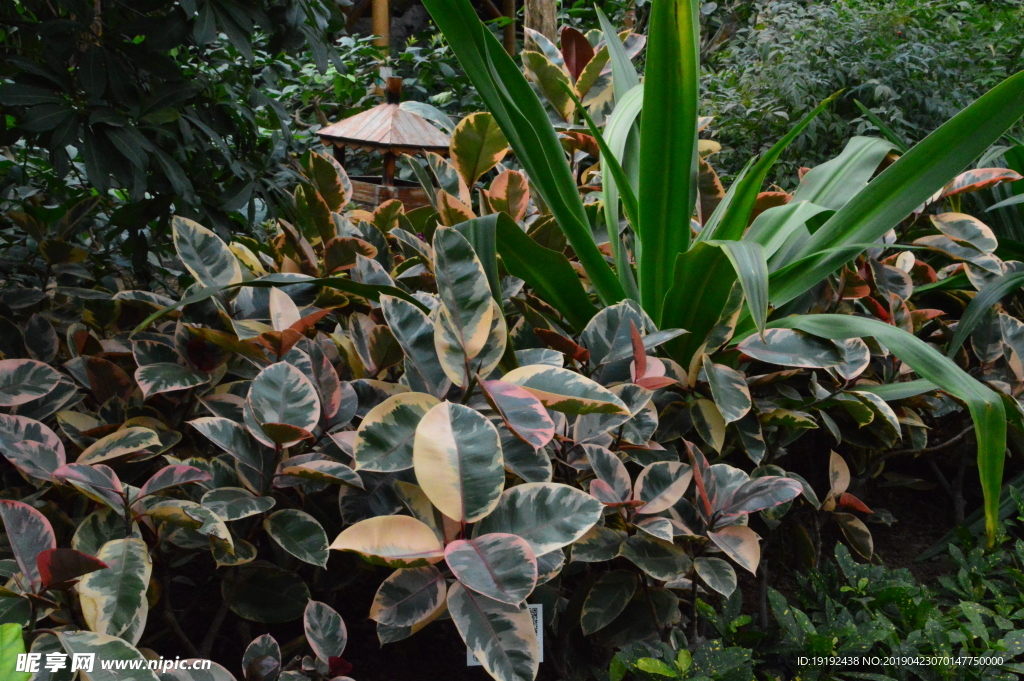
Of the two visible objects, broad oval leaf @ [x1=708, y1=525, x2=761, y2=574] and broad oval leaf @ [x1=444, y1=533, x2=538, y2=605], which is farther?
broad oval leaf @ [x1=708, y1=525, x2=761, y2=574]

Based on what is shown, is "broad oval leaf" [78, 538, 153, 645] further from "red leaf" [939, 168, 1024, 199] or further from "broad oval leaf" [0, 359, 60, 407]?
"red leaf" [939, 168, 1024, 199]

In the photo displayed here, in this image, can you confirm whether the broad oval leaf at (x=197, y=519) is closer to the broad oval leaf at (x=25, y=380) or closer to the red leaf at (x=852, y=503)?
the broad oval leaf at (x=25, y=380)

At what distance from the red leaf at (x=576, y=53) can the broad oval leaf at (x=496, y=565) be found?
1.46 m

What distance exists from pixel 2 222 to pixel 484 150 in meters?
1.14

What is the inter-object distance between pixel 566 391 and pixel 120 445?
1.47 feet

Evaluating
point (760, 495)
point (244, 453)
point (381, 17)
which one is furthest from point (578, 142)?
point (381, 17)

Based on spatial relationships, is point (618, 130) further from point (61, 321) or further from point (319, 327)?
Result: point (61, 321)

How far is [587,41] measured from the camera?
6.21ft

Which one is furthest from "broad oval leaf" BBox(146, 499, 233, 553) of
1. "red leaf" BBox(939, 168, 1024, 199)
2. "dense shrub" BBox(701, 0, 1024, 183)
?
"dense shrub" BBox(701, 0, 1024, 183)

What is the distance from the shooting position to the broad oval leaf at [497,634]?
2.06ft

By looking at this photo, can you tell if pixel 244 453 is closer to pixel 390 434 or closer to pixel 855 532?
pixel 390 434

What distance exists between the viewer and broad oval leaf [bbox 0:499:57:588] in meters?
0.63

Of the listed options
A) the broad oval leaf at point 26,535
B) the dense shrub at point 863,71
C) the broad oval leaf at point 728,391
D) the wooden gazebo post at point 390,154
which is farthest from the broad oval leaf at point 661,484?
the dense shrub at point 863,71

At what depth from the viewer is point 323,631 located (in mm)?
723
